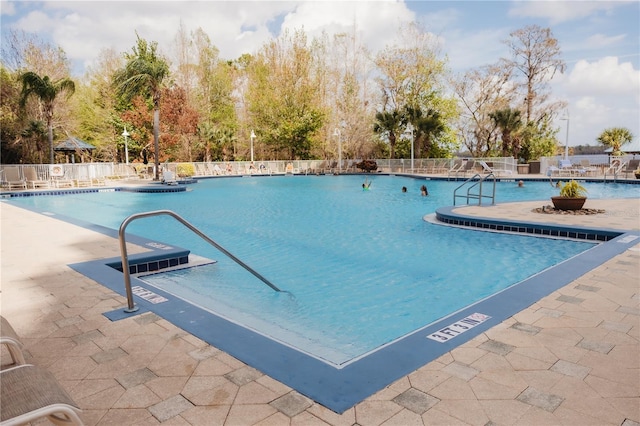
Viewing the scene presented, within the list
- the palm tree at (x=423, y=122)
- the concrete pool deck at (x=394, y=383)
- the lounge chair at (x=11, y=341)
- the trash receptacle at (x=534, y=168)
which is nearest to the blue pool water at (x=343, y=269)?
the concrete pool deck at (x=394, y=383)

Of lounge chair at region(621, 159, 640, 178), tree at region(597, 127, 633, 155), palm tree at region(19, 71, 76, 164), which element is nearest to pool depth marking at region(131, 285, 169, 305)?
palm tree at region(19, 71, 76, 164)

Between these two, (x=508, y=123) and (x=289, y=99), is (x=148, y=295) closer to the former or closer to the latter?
(x=508, y=123)

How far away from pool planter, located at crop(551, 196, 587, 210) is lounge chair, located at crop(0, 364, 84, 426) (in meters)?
9.35

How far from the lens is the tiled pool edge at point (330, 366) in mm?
2184

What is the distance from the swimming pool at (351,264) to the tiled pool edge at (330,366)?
182mm

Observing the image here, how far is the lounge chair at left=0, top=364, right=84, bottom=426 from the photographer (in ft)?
4.13

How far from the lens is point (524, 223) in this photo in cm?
738

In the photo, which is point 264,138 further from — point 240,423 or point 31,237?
point 240,423

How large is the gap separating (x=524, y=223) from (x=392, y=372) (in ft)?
19.9

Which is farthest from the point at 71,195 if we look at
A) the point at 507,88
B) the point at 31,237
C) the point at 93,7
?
the point at 507,88

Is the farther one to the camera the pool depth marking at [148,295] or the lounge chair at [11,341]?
the pool depth marking at [148,295]

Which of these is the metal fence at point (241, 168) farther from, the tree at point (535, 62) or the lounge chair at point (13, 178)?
the tree at point (535, 62)

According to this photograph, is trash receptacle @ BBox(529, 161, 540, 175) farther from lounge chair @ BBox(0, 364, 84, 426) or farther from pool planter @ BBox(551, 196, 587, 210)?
lounge chair @ BBox(0, 364, 84, 426)

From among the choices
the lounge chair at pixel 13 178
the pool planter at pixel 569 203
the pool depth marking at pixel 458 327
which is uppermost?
the lounge chair at pixel 13 178
